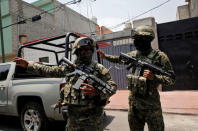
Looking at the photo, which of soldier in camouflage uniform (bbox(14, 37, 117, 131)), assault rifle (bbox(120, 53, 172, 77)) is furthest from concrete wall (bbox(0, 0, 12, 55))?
assault rifle (bbox(120, 53, 172, 77))

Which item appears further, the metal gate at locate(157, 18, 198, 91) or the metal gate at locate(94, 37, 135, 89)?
the metal gate at locate(94, 37, 135, 89)

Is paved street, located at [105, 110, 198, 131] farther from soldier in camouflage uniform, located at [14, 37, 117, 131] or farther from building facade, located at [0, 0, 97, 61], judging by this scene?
building facade, located at [0, 0, 97, 61]

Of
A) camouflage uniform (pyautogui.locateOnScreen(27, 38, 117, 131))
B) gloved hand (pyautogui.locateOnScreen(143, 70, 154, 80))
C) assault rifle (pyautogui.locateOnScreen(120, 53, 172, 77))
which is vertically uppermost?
assault rifle (pyautogui.locateOnScreen(120, 53, 172, 77))

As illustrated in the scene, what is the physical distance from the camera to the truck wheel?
9.41 feet

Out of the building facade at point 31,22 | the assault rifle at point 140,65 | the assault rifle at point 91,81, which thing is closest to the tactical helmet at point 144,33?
the assault rifle at point 140,65

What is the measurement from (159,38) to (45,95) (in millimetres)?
6397

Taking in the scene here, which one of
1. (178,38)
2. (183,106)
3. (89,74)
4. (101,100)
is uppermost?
(178,38)

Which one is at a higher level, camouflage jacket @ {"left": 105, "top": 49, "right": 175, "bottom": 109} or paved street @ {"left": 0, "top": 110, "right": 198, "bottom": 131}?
camouflage jacket @ {"left": 105, "top": 49, "right": 175, "bottom": 109}

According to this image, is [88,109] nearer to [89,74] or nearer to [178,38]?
[89,74]

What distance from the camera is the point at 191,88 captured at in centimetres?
672

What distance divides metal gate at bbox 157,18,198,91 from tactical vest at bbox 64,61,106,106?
20.9ft

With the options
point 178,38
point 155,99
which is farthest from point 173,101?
point 155,99

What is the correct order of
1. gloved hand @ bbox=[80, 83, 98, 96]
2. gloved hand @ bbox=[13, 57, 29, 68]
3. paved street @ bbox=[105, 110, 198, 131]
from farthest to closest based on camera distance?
paved street @ bbox=[105, 110, 198, 131] < gloved hand @ bbox=[13, 57, 29, 68] < gloved hand @ bbox=[80, 83, 98, 96]

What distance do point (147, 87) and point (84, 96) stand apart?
85 centimetres
